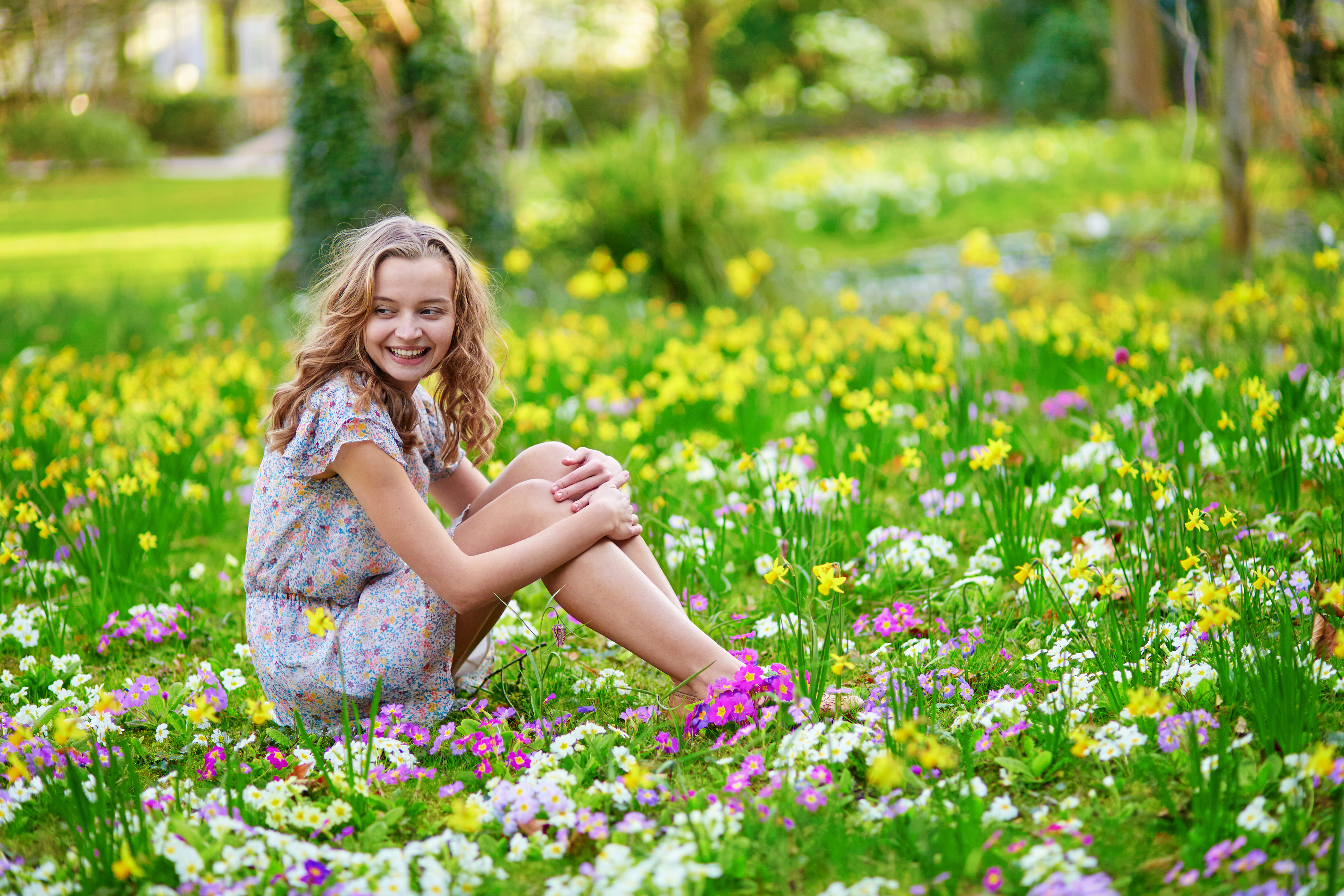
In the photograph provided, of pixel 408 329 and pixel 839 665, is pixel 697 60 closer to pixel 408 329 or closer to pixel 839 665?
pixel 408 329

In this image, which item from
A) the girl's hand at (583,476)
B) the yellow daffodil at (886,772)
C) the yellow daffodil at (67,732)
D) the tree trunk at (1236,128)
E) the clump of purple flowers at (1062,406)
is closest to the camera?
the yellow daffodil at (886,772)

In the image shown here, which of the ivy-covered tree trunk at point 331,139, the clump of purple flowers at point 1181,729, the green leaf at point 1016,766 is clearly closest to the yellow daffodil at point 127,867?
the green leaf at point 1016,766

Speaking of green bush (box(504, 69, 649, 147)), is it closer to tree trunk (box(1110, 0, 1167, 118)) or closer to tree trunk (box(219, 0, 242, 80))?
tree trunk (box(1110, 0, 1167, 118))

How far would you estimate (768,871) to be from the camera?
62.9 inches

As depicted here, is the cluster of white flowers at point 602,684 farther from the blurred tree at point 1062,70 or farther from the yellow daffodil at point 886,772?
the blurred tree at point 1062,70

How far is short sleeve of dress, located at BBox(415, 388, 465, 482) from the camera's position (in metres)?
2.30

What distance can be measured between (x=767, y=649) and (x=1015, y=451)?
1.09 meters

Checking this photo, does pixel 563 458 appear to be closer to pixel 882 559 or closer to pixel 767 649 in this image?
pixel 767 649

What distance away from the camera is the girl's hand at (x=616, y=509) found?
6.72 ft

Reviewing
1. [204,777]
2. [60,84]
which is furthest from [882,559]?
[60,84]

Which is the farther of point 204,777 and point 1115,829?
point 204,777

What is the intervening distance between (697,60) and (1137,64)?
6508 mm

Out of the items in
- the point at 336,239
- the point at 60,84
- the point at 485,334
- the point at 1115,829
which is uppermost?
the point at 60,84

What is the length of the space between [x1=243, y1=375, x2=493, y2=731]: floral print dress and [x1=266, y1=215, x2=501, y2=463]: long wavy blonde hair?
0.05 m
